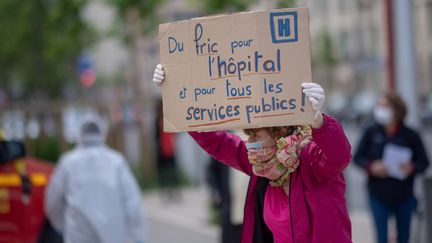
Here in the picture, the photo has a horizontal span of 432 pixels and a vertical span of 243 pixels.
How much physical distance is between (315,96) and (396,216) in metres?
4.99

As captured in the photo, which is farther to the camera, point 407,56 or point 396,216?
point 407,56

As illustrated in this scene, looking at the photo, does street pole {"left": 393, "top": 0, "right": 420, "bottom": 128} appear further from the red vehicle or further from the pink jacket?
the pink jacket

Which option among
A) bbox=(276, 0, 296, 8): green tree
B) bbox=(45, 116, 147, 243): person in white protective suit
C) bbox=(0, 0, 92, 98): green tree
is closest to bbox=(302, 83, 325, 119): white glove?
bbox=(45, 116, 147, 243): person in white protective suit

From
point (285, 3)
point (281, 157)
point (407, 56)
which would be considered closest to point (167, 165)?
point (285, 3)

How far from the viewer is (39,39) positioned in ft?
92.6

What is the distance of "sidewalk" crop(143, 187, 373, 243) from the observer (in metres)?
12.5

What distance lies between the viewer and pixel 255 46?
451 centimetres

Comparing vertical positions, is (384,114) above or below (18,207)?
above

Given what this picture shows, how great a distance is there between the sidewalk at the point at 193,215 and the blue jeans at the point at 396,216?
7.57 ft

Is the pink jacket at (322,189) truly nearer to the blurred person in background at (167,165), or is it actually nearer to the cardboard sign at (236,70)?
the cardboard sign at (236,70)

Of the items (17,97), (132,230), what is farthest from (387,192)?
(17,97)

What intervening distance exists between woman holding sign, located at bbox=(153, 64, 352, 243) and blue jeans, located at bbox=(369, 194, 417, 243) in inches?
172

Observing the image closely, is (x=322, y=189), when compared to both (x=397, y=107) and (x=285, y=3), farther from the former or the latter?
(x=285, y=3)

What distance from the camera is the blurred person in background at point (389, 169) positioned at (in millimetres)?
8773
